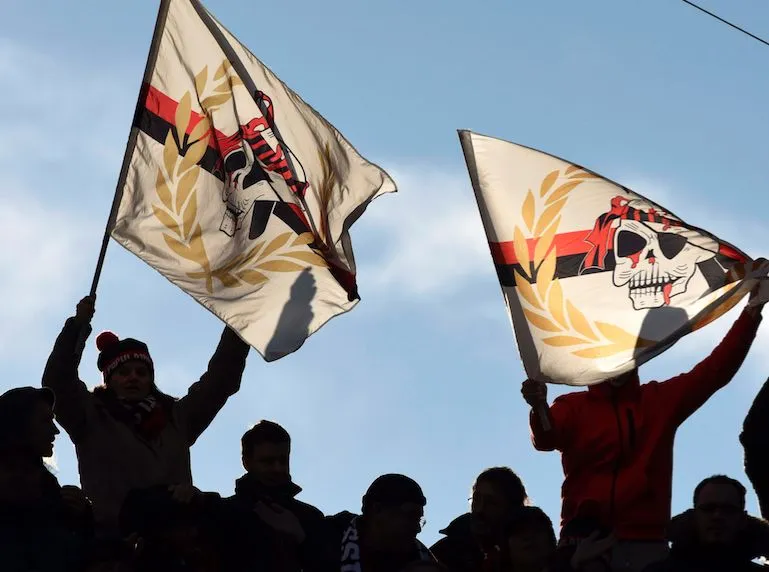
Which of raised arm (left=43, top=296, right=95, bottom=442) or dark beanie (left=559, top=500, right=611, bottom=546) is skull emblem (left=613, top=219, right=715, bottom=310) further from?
raised arm (left=43, top=296, right=95, bottom=442)

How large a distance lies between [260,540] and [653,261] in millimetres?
3339

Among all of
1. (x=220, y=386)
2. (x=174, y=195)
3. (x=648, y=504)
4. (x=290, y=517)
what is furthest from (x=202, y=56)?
(x=648, y=504)

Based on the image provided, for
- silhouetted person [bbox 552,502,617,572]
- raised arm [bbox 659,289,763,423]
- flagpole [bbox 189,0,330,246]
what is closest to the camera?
silhouetted person [bbox 552,502,617,572]

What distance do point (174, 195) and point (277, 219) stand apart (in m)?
0.72

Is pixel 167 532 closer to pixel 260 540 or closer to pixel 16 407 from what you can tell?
pixel 260 540

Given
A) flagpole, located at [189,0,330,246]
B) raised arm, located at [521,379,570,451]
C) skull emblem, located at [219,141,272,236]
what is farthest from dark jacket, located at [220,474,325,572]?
flagpole, located at [189,0,330,246]

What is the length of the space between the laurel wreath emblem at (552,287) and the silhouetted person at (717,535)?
1740 mm

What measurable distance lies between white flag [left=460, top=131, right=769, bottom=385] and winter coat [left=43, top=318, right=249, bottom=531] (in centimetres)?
233

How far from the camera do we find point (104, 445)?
9.81 metres

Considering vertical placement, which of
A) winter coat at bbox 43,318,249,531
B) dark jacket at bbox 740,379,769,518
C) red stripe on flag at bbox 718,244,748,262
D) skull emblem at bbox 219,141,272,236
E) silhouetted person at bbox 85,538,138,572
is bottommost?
dark jacket at bbox 740,379,769,518

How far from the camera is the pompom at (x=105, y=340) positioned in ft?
33.3

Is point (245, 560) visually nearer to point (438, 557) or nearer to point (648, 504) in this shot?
point (438, 557)

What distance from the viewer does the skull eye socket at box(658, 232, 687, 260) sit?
36.4ft

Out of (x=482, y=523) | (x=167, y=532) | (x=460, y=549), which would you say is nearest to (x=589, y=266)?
(x=482, y=523)
